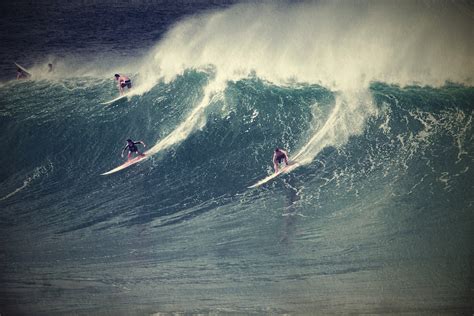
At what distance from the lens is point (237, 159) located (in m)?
3.09

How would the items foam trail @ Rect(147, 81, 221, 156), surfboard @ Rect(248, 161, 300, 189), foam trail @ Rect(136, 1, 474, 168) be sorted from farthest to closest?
foam trail @ Rect(147, 81, 221, 156) < surfboard @ Rect(248, 161, 300, 189) < foam trail @ Rect(136, 1, 474, 168)

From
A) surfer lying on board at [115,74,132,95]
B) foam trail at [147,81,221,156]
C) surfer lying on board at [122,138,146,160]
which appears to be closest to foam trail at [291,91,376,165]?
foam trail at [147,81,221,156]

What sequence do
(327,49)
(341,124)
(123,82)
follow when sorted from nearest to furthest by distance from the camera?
(327,49)
(341,124)
(123,82)

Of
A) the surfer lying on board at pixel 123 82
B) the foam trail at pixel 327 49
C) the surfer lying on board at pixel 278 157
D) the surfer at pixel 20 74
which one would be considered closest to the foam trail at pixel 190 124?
the foam trail at pixel 327 49

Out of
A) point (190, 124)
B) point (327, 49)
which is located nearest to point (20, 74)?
point (190, 124)

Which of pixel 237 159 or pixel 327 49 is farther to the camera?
pixel 237 159

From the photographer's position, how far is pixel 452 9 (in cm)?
259

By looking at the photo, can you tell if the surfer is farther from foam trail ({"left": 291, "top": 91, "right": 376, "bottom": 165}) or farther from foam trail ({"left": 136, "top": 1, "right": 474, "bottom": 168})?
foam trail ({"left": 291, "top": 91, "right": 376, "bottom": 165})

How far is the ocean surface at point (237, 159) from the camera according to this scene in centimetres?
279

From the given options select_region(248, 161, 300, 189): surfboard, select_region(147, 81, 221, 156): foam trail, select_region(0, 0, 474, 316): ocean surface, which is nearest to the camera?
select_region(0, 0, 474, 316): ocean surface

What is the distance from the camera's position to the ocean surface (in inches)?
110

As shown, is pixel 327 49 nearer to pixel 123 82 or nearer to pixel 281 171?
pixel 281 171

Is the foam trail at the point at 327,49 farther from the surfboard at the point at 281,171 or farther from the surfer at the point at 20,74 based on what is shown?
the surfer at the point at 20,74

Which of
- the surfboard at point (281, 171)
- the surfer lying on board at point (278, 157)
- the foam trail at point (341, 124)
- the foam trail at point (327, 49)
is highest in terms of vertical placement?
the foam trail at point (327, 49)
